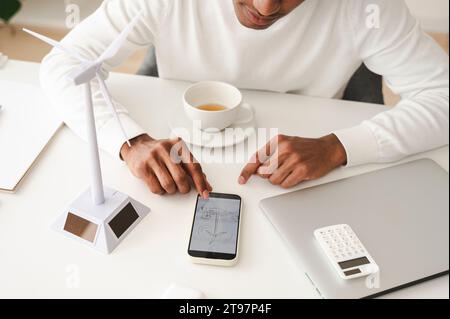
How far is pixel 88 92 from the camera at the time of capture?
1.97ft

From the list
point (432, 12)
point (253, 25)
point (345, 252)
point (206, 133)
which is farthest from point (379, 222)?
point (432, 12)

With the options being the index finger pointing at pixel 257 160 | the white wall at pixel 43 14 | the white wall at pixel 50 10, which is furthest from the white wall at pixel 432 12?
the index finger pointing at pixel 257 160

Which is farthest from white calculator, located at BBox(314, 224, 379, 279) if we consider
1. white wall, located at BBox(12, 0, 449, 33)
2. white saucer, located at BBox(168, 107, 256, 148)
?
white wall, located at BBox(12, 0, 449, 33)

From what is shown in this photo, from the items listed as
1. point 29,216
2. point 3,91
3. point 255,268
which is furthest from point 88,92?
point 3,91

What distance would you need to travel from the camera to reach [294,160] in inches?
31.4

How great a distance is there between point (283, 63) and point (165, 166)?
1.44 feet

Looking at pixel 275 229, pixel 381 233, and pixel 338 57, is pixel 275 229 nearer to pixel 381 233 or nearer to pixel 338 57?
pixel 381 233

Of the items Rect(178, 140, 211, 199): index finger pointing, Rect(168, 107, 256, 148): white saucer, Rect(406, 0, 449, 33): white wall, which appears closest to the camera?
Rect(178, 140, 211, 199): index finger pointing

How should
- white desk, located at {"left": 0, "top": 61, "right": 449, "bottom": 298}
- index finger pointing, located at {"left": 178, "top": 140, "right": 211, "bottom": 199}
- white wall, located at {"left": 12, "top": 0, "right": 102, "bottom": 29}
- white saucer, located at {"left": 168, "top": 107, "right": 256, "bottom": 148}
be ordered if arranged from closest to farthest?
white desk, located at {"left": 0, "top": 61, "right": 449, "bottom": 298} < index finger pointing, located at {"left": 178, "top": 140, "right": 211, "bottom": 199} < white saucer, located at {"left": 168, "top": 107, "right": 256, "bottom": 148} < white wall, located at {"left": 12, "top": 0, "right": 102, "bottom": 29}

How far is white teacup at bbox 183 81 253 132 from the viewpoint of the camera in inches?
32.9

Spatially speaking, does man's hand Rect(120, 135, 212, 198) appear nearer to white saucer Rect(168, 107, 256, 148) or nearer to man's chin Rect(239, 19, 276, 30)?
white saucer Rect(168, 107, 256, 148)

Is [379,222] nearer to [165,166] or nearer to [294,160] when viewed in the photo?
[294,160]

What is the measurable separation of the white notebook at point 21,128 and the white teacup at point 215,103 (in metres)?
0.27
